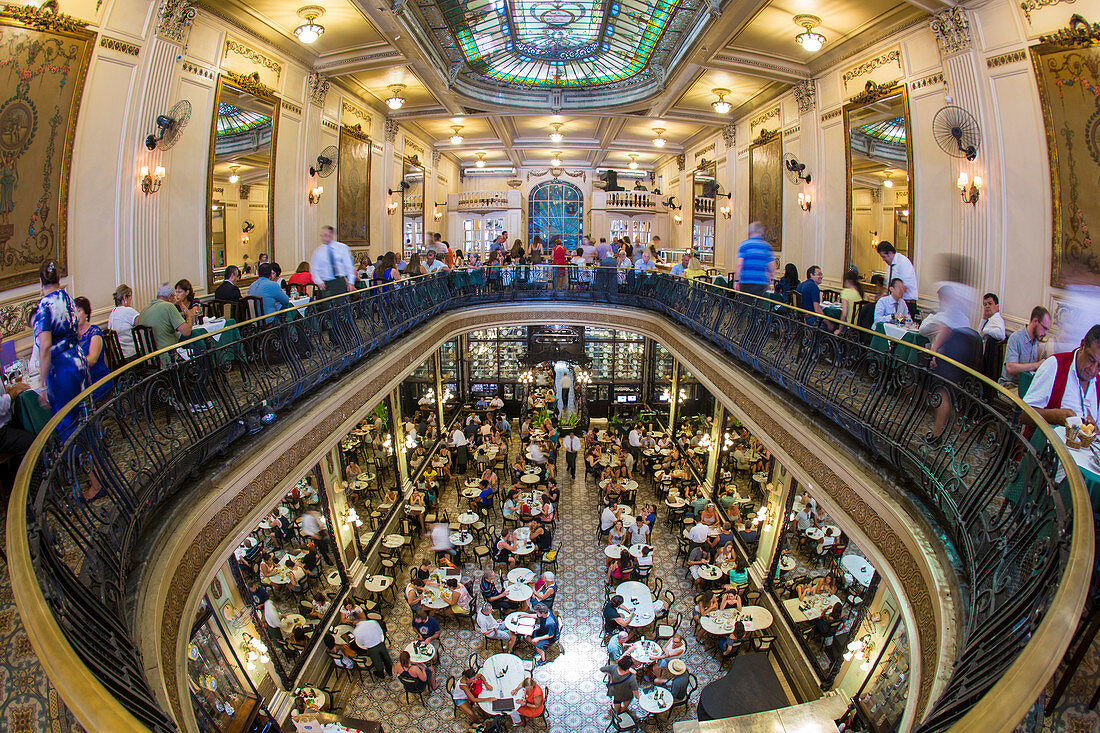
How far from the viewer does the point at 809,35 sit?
8203 millimetres

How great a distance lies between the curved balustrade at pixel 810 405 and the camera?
1.72m

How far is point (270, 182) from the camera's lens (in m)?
9.66

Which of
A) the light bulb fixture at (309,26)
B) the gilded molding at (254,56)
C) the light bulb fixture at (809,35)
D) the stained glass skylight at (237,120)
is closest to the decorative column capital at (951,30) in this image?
the light bulb fixture at (809,35)

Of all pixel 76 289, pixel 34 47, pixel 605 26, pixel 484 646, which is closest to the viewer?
pixel 34 47

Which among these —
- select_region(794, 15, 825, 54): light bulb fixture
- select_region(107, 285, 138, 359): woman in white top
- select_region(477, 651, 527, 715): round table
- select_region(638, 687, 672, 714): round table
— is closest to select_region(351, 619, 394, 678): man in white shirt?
select_region(477, 651, 527, 715): round table

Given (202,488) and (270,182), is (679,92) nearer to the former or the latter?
(270,182)

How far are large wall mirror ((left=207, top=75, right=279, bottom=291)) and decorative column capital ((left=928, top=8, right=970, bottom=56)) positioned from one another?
32.7ft

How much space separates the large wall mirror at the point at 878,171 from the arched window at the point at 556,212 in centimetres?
996

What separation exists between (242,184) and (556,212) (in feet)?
36.6

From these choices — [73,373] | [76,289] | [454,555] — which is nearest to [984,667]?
[73,373]

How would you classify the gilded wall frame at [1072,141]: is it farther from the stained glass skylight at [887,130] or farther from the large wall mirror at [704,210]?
the large wall mirror at [704,210]

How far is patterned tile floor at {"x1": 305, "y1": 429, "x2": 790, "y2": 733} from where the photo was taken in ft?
23.5

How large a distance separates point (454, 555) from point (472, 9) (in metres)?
10.2

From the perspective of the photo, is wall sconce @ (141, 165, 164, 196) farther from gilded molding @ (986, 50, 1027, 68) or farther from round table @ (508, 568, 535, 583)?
gilded molding @ (986, 50, 1027, 68)
